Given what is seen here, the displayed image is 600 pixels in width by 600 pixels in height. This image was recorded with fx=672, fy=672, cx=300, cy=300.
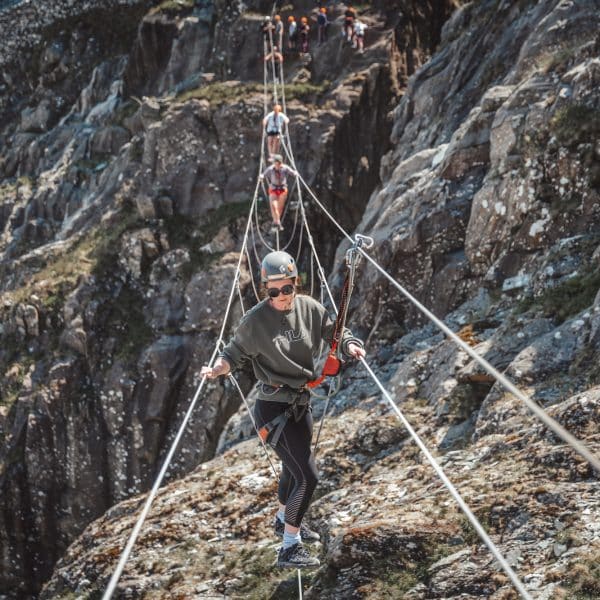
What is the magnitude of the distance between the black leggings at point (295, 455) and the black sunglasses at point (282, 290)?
1069mm

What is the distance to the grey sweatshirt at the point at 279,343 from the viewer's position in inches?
249

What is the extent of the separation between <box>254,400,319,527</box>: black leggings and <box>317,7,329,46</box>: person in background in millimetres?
32949

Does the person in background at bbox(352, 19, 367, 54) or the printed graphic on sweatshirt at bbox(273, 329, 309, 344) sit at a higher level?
the person in background at bbox(352, 19, 367, 54)

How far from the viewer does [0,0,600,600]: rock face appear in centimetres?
706

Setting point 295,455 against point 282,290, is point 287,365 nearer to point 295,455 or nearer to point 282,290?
point 282,290

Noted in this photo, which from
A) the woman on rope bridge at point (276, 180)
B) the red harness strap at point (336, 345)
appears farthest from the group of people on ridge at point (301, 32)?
the red harness strap at point (336, 345)

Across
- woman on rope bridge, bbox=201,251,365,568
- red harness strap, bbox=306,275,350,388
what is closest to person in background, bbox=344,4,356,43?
red harness strap, bbox=306,275,350,388

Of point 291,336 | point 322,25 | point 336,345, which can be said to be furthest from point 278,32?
point 291,336

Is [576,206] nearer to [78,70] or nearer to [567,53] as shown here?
[567,53]

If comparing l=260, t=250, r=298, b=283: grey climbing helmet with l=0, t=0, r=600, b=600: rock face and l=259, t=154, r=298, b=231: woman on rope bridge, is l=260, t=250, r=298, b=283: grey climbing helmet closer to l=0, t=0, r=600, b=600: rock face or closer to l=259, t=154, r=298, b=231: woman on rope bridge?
l=0, t=0, r=600, b=600: rock face

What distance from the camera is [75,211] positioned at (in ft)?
131

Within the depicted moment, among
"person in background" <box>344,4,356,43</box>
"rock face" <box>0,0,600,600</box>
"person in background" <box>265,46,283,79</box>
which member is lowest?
"rock face" <box>0,0,600,600</box>

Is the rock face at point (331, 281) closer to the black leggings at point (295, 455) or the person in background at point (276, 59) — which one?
the black leggings at point (295, 455)

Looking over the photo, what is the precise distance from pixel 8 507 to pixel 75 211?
18253mm
